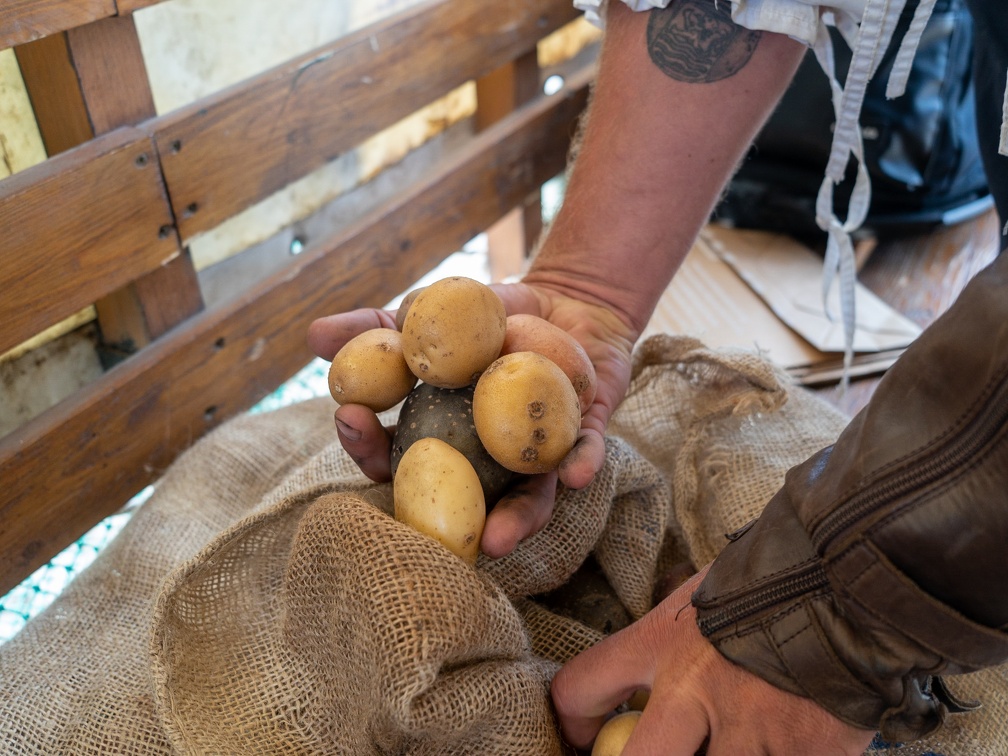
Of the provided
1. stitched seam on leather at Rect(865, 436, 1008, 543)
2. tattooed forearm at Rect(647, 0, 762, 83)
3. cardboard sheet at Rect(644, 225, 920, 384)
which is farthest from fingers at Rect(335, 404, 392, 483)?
cardboard sheet at Rect(644, 225, 920, 384)

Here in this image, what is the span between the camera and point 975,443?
0.64 metres

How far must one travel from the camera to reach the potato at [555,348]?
93 cm

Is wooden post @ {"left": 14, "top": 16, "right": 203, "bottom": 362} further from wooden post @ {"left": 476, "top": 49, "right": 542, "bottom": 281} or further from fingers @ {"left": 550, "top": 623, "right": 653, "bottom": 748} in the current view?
wooden post @ {"left": 476, "top": 49, "right": 542, "bottom": 281}

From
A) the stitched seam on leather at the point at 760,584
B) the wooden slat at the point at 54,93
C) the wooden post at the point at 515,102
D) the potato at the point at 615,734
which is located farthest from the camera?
the wooden post at the point at 515,102

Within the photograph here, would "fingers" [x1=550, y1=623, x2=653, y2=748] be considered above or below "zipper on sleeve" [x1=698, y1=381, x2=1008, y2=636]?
below

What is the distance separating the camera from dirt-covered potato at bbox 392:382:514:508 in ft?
2.92

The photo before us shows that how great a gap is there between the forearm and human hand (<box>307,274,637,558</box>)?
4cm

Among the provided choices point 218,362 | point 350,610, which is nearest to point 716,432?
point 350,610

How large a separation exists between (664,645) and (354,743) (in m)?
0.32

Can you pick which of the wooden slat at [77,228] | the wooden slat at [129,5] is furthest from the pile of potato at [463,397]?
the wooden slat at [129,5]

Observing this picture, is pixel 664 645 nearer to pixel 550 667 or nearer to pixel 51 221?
pixel 550 667

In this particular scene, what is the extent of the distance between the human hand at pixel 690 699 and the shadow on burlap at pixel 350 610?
0.07 m

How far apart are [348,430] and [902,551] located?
531 mm

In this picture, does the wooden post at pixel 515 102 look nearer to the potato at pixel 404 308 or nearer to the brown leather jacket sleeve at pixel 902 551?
the potato at pixel 404 308
